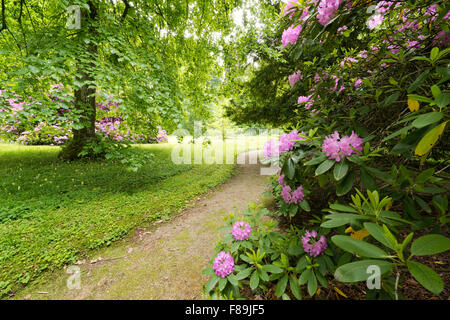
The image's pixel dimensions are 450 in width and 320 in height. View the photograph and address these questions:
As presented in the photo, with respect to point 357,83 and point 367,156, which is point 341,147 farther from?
point 357,83

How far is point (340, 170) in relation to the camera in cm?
84

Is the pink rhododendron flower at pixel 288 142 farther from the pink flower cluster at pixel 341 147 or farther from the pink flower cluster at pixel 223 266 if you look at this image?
the pink flower cluster at pixel 223 266

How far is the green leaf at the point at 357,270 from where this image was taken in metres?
0.55

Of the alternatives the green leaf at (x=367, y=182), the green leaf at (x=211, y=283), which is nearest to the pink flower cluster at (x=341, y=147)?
the green leaf at (x=367, y=182)

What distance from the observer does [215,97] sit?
16.4 feet

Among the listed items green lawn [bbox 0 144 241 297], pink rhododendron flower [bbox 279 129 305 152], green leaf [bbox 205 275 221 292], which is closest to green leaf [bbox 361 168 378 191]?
pink rhododendron flower [bbox 279 129 305 152]

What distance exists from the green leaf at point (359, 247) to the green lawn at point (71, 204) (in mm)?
2992

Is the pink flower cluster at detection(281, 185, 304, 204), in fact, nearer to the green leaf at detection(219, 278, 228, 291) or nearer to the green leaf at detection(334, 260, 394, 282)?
the green leaf at detection(219, 278, 228, 291)

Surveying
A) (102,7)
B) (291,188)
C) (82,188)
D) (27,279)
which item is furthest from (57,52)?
(291,188)

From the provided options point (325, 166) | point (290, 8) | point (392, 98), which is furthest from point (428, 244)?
point (290, 8)

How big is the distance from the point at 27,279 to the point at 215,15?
6.11 meters

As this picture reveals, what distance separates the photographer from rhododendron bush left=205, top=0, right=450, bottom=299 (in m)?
0.64

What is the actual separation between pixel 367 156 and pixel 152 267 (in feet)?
8.08

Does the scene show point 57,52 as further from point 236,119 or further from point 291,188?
point 236,119
